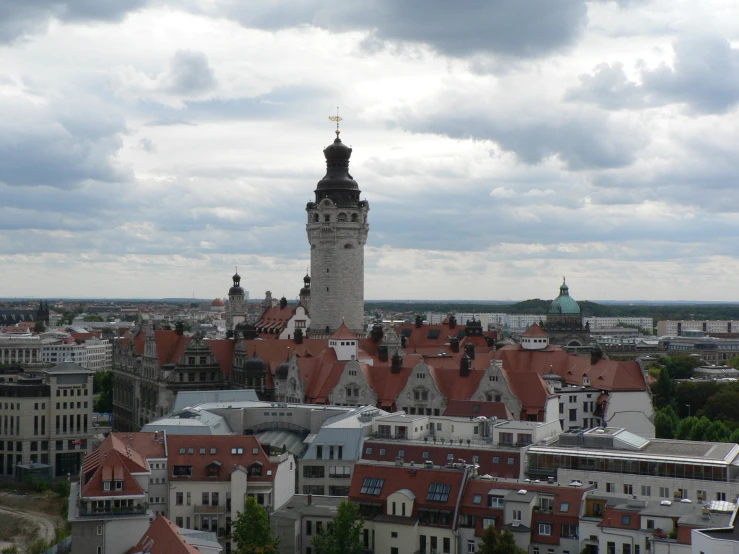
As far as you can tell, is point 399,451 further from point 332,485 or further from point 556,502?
point 556,502

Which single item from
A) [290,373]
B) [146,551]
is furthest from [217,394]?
[146,551]

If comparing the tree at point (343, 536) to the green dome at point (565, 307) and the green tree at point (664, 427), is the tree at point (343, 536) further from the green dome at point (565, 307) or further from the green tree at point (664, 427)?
the green dome at point (565, 307)

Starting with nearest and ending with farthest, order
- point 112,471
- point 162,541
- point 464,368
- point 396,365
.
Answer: point 162,541, point 112,471, point 464,368, point 396,365

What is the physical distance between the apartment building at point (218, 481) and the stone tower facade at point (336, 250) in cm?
6004

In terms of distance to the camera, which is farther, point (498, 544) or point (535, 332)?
point (535, 332)

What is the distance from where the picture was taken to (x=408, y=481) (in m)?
65.9

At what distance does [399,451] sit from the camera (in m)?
73.6

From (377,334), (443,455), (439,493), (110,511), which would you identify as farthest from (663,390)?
(110,511)

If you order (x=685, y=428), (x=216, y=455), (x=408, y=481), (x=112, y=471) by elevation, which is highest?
(x=112, y=471)

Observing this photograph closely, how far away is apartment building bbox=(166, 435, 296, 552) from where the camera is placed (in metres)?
68.4

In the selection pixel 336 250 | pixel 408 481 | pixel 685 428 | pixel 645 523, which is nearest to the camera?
pixel 645 523

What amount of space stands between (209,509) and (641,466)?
29.7m

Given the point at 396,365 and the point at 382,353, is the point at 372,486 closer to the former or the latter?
the point at 396,365

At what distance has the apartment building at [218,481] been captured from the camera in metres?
68.4
